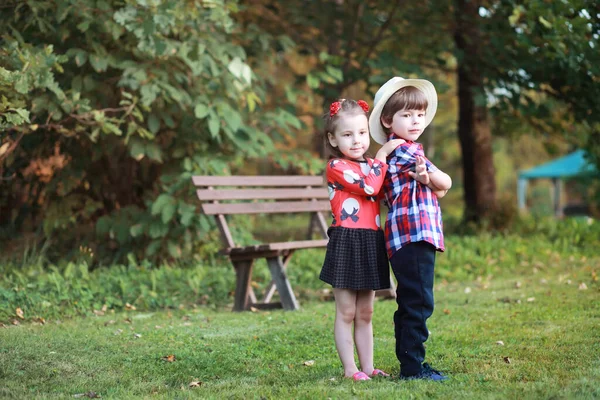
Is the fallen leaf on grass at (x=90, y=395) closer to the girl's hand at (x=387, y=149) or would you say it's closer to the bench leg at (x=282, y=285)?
the girl's hand at (x=387, y=149)

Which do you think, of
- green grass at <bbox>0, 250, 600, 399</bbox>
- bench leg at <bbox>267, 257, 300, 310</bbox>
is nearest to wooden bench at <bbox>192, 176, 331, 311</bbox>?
bench leg at <bbox>267, 257, 300, 310</bbox>

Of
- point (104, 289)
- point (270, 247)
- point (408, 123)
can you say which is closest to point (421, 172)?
point (408, 123)

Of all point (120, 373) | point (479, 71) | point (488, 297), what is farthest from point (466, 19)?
point (120, 373)

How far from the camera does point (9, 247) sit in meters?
8.26

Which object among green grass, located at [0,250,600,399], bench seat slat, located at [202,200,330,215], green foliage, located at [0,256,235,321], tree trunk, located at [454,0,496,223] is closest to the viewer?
green grass, located at [0,250,600,399]

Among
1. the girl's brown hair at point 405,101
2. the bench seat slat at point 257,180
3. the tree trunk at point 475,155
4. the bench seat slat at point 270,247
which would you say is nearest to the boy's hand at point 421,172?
the girl's brown hair at point 405,101

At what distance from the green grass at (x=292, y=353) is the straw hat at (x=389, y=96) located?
132 centimetres

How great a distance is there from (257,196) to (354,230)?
125 inches

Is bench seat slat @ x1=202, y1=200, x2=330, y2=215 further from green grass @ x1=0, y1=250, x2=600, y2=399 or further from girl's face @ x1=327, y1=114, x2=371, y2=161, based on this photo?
girl's face @ x1=327, y1=114, x2=371, y2=161

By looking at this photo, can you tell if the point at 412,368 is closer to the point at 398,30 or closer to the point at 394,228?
the point at 394,228

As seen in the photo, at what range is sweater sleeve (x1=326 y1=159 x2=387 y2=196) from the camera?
3.71 m

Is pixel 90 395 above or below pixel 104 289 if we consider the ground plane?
below

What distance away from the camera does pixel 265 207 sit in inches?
275

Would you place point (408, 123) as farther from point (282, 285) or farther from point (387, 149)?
point (282, 285)
